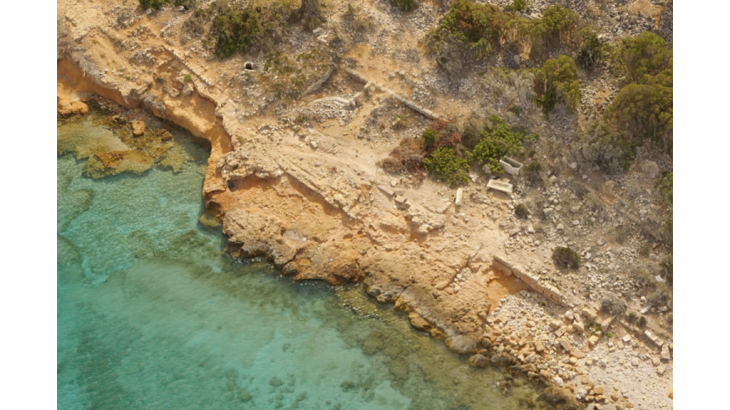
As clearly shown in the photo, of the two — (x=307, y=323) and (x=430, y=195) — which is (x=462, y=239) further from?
(x=307, y=323)

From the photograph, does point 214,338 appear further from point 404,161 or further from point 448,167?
point 448,167

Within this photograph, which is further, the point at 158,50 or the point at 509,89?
the point at 158,50

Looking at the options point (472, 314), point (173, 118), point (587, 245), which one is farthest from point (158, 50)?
point (587, 245)

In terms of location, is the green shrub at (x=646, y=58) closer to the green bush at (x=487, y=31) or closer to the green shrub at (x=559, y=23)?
the green shrub at (x=559, y=23)

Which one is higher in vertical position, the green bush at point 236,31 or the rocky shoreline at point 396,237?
the green bush at point 236,31

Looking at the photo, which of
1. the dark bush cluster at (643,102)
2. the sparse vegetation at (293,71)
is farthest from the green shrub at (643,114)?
the sparse vegetation at (293,71)

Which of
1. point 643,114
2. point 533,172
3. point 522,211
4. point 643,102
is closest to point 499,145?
point 533,172
